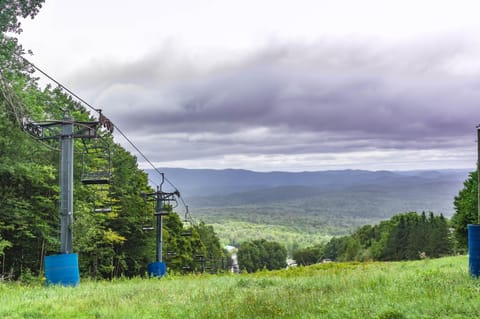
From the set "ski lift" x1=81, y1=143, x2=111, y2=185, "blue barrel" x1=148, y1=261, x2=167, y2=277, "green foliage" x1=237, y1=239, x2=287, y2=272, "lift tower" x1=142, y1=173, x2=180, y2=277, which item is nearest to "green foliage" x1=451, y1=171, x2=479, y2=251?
"lift tower" x1=142, y1=173, x2=180, y2=277

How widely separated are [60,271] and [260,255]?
124 m

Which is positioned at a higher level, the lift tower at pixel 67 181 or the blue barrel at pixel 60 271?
the lift tower at pixel 67 181

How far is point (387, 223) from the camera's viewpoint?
106 m

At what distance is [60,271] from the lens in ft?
56.2

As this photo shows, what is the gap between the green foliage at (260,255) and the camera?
438 feet

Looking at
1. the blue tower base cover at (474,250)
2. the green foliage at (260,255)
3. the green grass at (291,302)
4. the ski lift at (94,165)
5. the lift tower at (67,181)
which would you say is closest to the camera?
the green grass at (291,302)

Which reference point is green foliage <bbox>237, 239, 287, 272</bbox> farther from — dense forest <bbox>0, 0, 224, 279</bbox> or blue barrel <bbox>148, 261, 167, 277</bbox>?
blue barrel <bbox>148, 261, 167, 277</bbox>

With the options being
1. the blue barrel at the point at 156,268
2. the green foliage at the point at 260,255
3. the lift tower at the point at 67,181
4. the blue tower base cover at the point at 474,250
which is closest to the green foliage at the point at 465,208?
the blue barrel at the point at 156,268

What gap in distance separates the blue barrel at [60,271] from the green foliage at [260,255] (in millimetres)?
114176

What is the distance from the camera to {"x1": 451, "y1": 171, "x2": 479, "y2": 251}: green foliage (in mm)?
44594

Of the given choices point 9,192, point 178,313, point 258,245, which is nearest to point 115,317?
point 178,313

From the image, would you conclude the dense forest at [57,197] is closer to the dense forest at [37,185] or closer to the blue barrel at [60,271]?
the dense forest at [37,185]

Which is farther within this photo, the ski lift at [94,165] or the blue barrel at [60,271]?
A: the ski lift at [94,165]

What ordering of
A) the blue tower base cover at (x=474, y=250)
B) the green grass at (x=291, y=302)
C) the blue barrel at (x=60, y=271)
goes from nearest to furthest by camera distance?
the green grass at (x=291, y=302)
the blue tower base cover at (x=474, y=250)
the blue barrel at (x=60, y=271)
